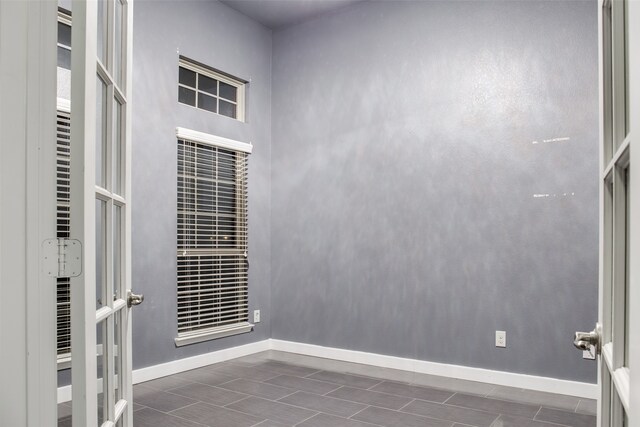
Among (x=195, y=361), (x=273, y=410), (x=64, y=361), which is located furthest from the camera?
(x=195, y=361)

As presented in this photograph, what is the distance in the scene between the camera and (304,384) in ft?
11.4

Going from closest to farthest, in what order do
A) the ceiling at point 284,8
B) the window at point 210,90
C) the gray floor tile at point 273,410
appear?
the gray floor tile at point 273,410
the window at point 210,90
the ceiling at point 284,8

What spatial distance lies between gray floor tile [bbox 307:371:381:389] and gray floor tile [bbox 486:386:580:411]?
797 millimetres

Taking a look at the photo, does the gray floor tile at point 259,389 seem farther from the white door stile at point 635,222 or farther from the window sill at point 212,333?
the white door stile at point 635,222

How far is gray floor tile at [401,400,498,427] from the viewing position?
2736 millimetres

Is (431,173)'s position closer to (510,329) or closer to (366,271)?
(366,271)

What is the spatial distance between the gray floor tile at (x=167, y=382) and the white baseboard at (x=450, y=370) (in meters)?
1.15

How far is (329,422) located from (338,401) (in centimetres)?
37

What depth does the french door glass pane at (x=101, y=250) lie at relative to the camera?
1.35 metres

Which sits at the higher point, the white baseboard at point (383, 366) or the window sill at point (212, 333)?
the window sill at point (212, 333)

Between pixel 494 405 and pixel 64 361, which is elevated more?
pixel 64 361

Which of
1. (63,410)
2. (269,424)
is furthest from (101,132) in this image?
(269,424)

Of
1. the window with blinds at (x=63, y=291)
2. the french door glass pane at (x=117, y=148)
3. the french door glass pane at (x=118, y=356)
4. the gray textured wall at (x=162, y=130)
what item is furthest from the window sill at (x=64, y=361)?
the gray textured wall at (x=162, y=130)

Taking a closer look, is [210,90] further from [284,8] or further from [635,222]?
[635,222]
